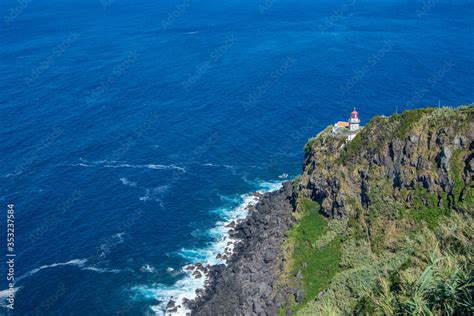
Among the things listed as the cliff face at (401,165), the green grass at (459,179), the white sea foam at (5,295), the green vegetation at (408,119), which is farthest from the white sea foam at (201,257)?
the green grass at (459,179)

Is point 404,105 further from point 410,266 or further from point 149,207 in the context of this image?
point 410,266

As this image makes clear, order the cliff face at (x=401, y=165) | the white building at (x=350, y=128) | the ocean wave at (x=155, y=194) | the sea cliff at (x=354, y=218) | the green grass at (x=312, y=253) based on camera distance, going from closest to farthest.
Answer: the sea cliff at (x=354, y=218)
the cliff face at (x=401, y=165)
the green grass at (x=312, y=253)
the white building at (x=350, y=128)
the ocean wave at (x=155, y=194)

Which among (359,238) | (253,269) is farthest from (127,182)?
(359,238)

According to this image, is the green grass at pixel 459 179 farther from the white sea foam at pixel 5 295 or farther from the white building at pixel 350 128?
the white sea foam at pixel 5 295

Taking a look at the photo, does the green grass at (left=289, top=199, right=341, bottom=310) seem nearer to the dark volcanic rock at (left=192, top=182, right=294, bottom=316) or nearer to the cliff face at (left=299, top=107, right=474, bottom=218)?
the cliff face at (left=299, top=107, right=474, bottom=218)

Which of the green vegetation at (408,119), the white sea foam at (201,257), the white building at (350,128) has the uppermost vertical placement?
the green vegetation at (408,119)

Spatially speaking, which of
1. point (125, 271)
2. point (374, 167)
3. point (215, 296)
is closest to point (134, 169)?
point (125, 271)

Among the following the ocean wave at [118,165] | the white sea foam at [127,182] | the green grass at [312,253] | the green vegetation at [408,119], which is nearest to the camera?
the green grass at [312,253]
